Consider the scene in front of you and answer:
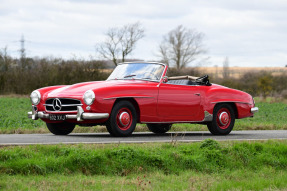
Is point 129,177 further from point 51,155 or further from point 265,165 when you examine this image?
point 265,165

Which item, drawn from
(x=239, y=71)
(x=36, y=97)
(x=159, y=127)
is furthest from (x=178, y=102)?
(x=239, y=71)

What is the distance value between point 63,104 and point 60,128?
1.42 m

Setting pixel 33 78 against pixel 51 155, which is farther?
pixel 33 78

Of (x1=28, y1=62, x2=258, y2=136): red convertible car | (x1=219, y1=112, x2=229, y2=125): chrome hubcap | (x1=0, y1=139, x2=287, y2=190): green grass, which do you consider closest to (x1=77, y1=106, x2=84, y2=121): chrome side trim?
(x1=28, y1=62, x2=258, y2=136): red convertible car

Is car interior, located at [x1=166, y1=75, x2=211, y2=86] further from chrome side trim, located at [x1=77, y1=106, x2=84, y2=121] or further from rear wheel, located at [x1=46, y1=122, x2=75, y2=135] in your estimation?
chrome side trim, located at [x1=77, y1=106, x2=84, y2=121]

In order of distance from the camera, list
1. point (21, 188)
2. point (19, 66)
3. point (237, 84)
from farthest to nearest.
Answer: point (237, 84) < point (19, 66) < point (21, 188)

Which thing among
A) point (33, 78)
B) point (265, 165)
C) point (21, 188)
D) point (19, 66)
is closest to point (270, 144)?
point (265, 165)

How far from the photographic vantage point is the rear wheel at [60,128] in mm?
11430

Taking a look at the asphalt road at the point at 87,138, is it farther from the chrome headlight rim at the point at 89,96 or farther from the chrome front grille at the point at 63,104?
the chrome headlight rim at the point at 89,96

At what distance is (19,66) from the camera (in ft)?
154

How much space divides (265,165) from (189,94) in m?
3.46

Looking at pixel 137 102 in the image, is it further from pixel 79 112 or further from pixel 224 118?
pixel 224 118

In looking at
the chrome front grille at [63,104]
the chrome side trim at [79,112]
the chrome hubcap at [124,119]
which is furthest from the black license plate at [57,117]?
the chrome hubcap at [124,119]

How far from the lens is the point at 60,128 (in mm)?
11539
